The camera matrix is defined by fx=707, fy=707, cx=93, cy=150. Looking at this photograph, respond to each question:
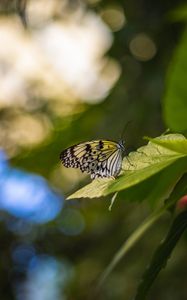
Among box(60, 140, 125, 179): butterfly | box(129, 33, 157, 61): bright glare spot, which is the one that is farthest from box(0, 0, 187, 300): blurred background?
box(60, 140, 125, 179): butterfly

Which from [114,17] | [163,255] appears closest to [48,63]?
[114,17]

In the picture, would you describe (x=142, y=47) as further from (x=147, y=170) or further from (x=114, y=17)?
(x=147, y=170)

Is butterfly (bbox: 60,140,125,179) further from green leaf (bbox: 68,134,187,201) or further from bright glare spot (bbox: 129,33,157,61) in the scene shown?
bright glare spot (bbox: 129,33,157,61)

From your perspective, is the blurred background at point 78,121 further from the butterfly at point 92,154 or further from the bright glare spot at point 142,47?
the butterfly at point 92,154

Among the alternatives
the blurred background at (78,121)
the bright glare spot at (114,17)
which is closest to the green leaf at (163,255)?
the blurred background at (78,121)

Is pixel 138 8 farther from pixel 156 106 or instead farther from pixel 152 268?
pixel 152 268

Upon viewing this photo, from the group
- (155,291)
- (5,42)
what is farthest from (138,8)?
(5,42)
